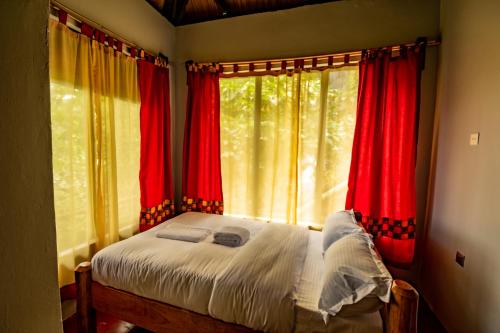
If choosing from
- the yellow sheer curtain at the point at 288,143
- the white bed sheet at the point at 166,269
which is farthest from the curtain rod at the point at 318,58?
the white bed sheet at the point at 166,269

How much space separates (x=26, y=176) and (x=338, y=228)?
179cm

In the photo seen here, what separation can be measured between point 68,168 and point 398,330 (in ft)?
7.57

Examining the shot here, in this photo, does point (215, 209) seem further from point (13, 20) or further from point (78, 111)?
point (13, 20)

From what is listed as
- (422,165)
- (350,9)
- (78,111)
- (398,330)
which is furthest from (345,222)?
(78,111)

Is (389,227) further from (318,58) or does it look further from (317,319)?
(318,58)

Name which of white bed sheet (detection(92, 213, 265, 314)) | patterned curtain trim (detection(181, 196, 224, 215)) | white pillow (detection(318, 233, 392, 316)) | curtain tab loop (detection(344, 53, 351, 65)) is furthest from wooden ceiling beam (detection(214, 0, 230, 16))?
white pillow (detection(318, 233, 392, 316))

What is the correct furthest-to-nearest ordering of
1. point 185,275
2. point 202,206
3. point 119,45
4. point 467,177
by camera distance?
Answer: point 202,206 → point 119,45 → point 467,177 → point 185,275

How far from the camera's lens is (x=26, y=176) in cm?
42

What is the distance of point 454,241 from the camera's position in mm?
1803

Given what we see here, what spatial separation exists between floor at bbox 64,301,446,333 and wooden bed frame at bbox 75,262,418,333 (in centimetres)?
21

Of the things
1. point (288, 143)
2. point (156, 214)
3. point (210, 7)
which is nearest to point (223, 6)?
point (210, 7)

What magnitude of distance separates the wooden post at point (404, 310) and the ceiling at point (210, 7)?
8.74 ft

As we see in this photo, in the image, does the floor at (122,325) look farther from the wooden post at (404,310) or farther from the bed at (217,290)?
the wooden post at (404,310)

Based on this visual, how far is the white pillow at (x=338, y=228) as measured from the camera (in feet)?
5.59
